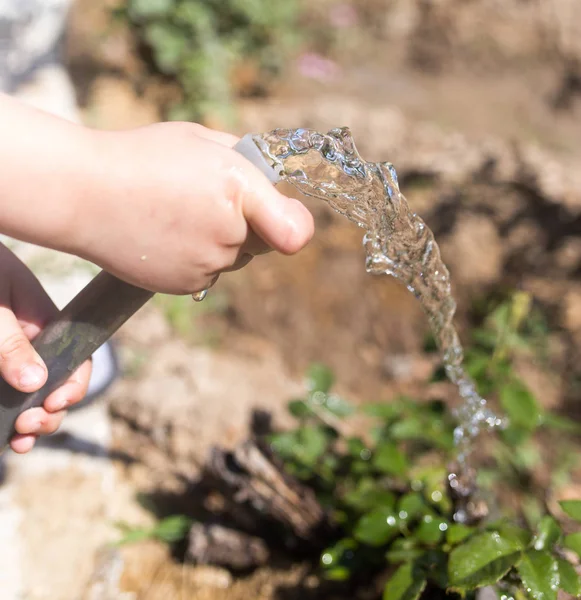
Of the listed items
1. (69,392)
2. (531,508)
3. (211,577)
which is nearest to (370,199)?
(69,392)

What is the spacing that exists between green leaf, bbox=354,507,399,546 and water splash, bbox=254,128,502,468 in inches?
14.0

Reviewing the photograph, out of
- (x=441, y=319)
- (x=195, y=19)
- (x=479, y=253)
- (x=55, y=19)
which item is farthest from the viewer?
(x=55, y=19)

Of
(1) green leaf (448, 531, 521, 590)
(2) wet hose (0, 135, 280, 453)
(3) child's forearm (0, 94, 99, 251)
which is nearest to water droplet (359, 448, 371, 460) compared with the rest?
(1) green leaf (448, 531, 521, 590)

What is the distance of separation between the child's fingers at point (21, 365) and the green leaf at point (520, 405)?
923mm

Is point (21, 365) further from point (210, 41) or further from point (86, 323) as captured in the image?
point (210, 41)

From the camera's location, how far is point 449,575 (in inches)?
35.9

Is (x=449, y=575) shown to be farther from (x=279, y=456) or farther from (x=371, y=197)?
(x=279, y=456)

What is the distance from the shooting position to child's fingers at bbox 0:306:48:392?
81 centimetres

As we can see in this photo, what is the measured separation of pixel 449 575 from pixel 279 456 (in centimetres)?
65

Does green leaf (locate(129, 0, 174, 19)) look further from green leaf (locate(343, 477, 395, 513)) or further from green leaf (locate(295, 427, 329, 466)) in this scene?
green leaf (locate(343, 477, 395, 513))

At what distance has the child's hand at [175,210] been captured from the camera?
680 millimetres

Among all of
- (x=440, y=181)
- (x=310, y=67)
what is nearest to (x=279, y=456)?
(x=440, y=181)

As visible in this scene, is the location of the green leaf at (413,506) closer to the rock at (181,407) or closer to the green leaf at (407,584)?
the green leaf at (407,584)

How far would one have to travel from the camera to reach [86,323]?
0.79 meters
